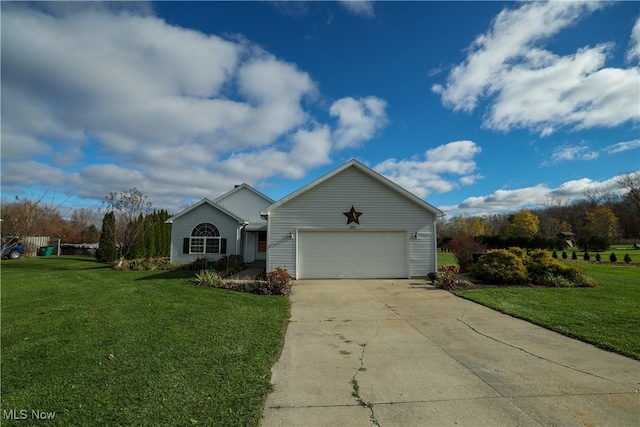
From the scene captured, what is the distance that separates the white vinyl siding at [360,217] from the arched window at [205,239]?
868 centimetres

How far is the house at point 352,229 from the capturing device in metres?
13.6

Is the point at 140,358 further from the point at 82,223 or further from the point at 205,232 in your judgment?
the point at 82,223

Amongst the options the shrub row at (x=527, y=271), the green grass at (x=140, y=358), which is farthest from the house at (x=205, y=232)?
the shrub row at (x=527, y=271)

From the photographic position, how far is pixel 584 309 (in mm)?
7973

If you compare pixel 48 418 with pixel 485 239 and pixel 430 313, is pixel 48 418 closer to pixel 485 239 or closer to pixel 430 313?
pixel 430 313

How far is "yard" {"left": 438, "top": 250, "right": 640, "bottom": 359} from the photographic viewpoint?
582cm

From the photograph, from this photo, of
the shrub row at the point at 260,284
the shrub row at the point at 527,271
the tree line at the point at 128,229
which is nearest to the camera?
the shrub row at the point at 260,284

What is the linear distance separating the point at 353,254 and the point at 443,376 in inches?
379

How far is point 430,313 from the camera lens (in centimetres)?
791

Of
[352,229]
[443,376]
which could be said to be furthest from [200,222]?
[443,376]

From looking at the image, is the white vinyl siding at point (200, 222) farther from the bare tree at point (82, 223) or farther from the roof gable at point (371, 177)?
the bare tree at point (82, 223)

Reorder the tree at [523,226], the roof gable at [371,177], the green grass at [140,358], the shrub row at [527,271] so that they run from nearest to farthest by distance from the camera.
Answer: the green grass at [140,358], the shrub row at [527,271], the roof gable at [371,177], the tree at [523,226]

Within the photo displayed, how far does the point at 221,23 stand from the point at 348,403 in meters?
10.3

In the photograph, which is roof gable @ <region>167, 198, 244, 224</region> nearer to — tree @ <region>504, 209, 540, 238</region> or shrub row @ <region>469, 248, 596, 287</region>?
shrub row @ <region>469, 248, 596, 287</region>
